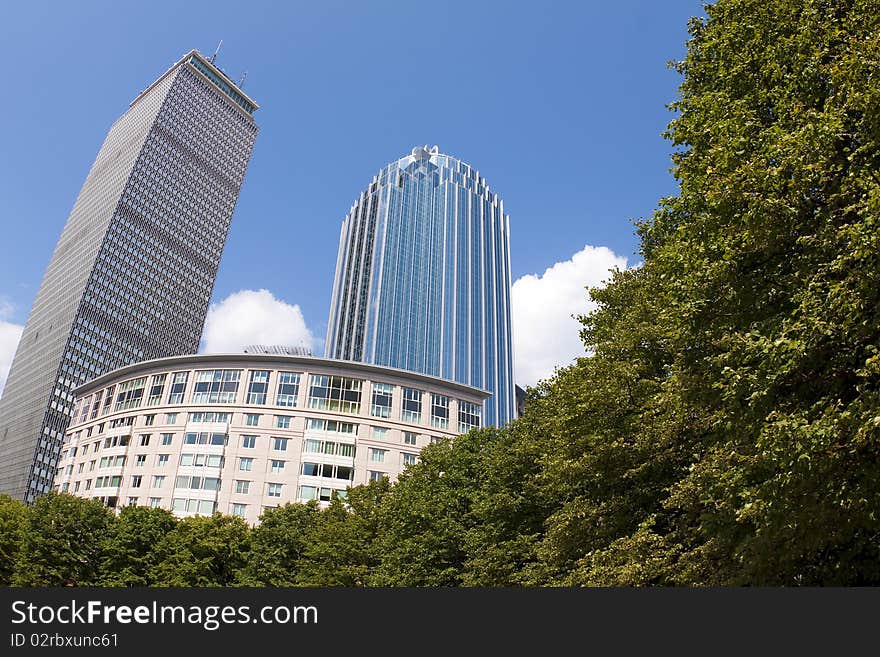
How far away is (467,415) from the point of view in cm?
8094

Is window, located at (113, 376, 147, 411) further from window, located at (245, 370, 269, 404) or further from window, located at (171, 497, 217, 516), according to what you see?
window, located at (171, 497, 217, 516)

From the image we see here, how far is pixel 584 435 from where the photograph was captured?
19.7m

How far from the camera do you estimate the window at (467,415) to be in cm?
7962

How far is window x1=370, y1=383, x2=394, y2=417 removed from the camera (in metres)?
75.8

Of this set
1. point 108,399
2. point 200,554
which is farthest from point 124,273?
point 200,554

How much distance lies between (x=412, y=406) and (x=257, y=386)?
19756mm

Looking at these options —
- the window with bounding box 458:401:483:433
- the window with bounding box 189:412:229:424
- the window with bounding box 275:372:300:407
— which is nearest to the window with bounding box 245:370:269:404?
the window with bounding box 275:372:300:407

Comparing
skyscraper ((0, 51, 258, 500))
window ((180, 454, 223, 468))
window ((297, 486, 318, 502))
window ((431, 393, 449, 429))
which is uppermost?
skyscraper ((0, 51, 258, 500))

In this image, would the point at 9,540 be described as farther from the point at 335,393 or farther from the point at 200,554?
the point at 335,393

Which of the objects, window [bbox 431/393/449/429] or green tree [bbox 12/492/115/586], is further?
window [bbox 431/393/449/429]

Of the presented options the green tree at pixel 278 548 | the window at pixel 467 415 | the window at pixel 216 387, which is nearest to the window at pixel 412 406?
the window at pixel 467 415

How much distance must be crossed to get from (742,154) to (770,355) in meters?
4.85

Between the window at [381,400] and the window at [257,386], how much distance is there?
13588 millimetres

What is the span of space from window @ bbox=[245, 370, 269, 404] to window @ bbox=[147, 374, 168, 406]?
43.3ft
